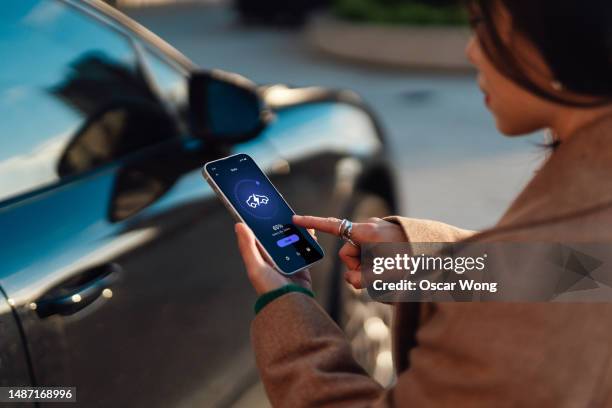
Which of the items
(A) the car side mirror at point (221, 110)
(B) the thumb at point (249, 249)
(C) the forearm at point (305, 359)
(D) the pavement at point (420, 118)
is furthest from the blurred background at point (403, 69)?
(C) the forearm at point (305, 359)

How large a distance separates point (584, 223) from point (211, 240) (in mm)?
1241

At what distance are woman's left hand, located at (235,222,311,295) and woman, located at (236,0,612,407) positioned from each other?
0.17 m

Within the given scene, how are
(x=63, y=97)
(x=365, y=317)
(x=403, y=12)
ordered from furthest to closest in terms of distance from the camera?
(x=403, y=12) → (x=365, y=317) → (x=63, y=97)

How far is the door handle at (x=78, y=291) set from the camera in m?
1.62

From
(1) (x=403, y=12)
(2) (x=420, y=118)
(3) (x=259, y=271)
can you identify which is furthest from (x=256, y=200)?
(1) (x=403, y=12)

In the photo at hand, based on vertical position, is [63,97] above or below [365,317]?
above

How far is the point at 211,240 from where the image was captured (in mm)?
2182

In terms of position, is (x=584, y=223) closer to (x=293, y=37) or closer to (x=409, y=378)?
(x=409, y=378)

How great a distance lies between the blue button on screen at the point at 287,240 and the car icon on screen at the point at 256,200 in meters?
0.10

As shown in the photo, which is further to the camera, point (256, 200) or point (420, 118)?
point (420, 118)

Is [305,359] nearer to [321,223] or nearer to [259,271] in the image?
[259,271]

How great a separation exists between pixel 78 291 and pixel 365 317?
175 cm

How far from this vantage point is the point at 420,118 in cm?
795

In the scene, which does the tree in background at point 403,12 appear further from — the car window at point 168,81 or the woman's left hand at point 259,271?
the woman's left hand at point 259,271
